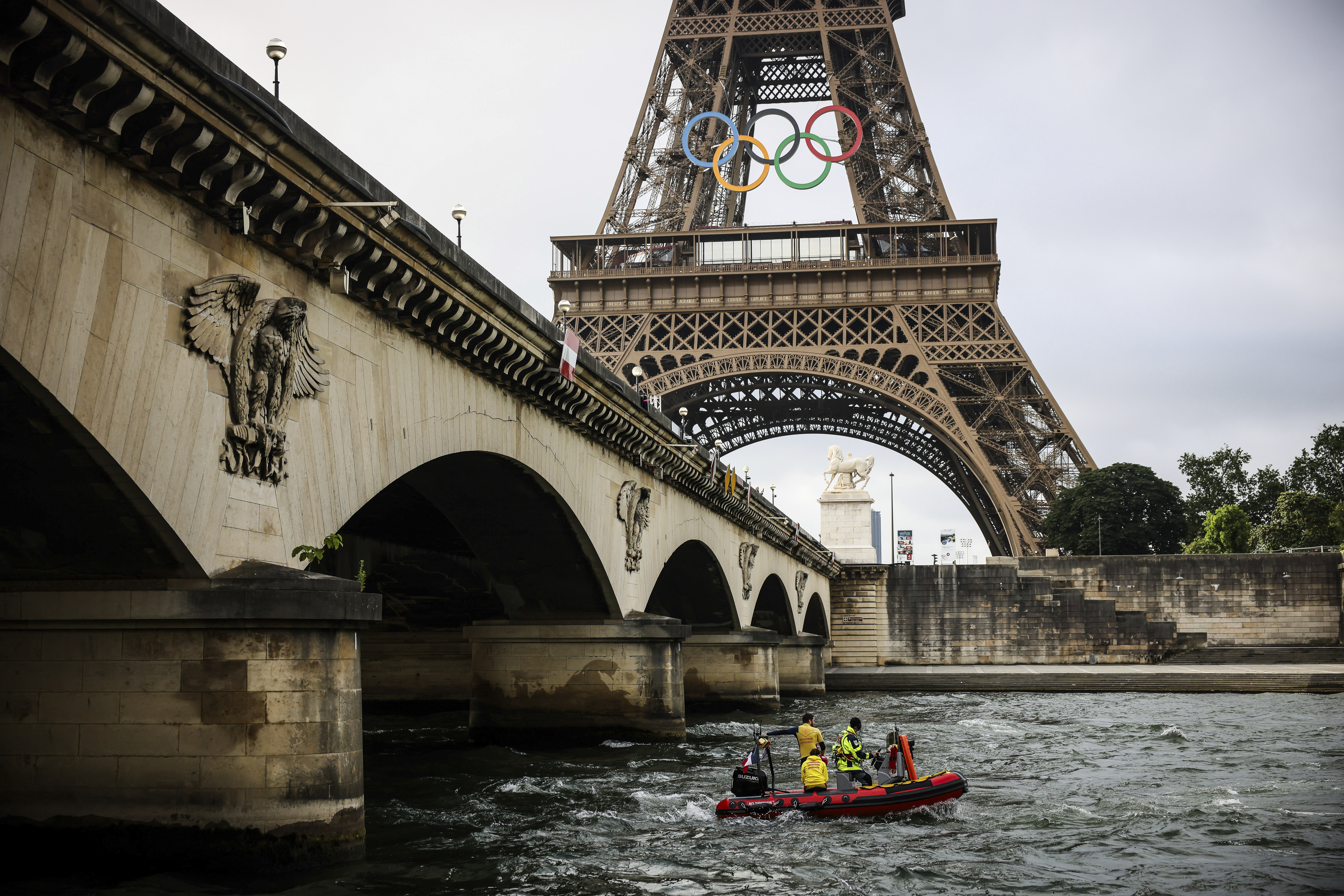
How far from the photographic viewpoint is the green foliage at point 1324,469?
275 feet

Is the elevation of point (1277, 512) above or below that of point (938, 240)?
below

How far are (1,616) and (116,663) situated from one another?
1.19 m

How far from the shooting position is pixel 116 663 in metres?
10.6

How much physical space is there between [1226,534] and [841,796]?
7104 centimetres

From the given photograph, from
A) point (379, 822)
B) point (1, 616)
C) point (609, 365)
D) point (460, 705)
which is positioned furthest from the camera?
point (609, 365)

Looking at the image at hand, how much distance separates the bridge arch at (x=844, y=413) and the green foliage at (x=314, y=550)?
44.1m

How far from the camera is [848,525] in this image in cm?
6969

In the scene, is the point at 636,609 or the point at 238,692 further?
the point at 636,609

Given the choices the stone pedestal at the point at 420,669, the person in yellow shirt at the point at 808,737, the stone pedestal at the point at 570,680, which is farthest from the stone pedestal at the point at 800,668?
the person in yellow shirt at the point at 808,737

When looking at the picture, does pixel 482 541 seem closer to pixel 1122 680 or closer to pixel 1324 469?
pixel 1122 680

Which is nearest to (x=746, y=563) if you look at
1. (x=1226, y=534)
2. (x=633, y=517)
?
(x=633, y=517)

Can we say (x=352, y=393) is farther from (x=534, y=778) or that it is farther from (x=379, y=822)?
(x=534, y=778)

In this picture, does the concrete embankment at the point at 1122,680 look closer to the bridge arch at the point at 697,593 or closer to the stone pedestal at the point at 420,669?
the bridge arch at the point at 697,593

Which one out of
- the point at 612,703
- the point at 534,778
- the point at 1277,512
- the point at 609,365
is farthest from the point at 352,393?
the point at 1277,512
